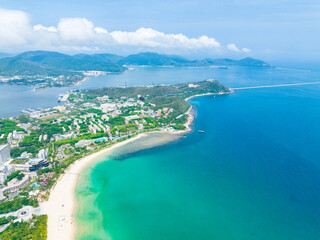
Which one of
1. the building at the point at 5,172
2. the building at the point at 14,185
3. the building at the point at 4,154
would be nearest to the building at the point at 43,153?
the building at the point at 5,172

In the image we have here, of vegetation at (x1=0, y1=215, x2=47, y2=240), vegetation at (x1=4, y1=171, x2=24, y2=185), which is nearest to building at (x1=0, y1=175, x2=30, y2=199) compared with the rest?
vegetation at (x1=4, y1=171, x2=24, y2=185)

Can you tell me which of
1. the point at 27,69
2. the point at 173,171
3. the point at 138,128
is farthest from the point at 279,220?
the point at 27,69

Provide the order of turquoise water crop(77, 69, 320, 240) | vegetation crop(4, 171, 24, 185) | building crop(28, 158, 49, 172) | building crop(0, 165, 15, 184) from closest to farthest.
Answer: turquoise water crop(77, 69, 320, 240)
vegetation crop(4, 171, 24, 185)
building crop(0, 165, 15, 184)
building crop(28, 158, 49, 172)

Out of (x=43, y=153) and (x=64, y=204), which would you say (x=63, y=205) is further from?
(x=43, y=153)

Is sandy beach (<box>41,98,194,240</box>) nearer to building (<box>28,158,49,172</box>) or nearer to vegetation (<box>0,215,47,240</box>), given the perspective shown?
vegetation (<box>0,215,47,240</box>)

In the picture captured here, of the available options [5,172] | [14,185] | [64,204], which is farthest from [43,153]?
[64,204]
